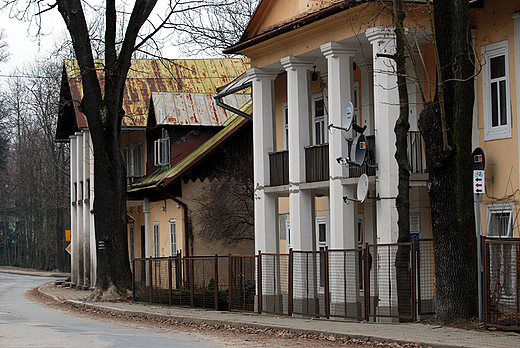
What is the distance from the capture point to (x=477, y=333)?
12.1 metres

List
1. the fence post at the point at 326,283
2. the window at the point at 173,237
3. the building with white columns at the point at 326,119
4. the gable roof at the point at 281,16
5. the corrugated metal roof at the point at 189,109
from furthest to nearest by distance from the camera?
the corrugated metal roof at the point at 189,109 → the window at the point at 173,237 → the gable roof at the point at 281,16 → the building with white columns at the point at 326,119 → the fence post at the point at 326,283

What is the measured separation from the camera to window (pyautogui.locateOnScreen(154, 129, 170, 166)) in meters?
31.4

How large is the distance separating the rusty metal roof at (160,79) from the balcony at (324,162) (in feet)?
46.6

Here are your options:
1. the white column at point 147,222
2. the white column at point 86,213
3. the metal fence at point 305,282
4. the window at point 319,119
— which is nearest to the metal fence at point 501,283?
the metal fence at point 305,282

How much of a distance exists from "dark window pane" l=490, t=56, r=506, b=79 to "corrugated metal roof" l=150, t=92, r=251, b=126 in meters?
16.1

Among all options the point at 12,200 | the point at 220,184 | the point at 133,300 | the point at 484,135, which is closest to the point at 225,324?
the point at 484,135

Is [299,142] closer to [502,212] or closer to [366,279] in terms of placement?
A: [366,279]

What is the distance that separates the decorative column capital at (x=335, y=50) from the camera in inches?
711

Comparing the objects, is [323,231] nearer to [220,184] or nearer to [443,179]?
[220,184]

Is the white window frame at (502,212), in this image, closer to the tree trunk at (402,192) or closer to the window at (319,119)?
the tree trunk at (402,192)

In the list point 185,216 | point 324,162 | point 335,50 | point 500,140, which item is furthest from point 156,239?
point 500,140

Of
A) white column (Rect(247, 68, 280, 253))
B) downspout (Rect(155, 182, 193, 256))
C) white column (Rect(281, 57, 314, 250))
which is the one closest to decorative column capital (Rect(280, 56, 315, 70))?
white column (Rect(281, 57, 314, 250))

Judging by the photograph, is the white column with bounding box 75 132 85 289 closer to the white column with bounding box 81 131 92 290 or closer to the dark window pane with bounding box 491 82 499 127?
the white column with bounding box 81 131 92 290

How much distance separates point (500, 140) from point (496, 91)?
1.04 m
